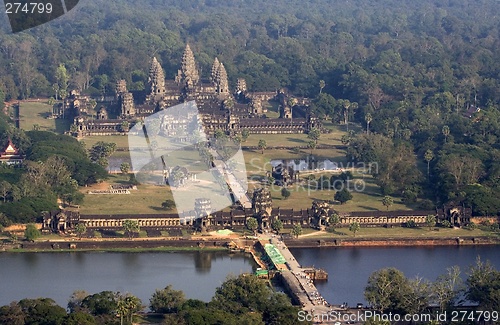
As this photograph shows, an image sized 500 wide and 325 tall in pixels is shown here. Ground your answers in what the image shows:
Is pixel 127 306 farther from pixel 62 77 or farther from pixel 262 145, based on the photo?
pixel 62 77

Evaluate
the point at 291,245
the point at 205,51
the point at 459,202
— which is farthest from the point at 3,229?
the point at 205,51

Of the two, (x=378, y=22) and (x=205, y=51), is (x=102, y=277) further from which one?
(x=378, y=22)

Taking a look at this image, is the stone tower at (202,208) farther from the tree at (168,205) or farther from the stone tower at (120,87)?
the stone tower at (120,87)

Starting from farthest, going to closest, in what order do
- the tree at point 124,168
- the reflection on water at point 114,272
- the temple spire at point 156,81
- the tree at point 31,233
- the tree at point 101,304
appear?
the temple spire at point 156,81 < the tree at point 124,168 < the tree at point 31,233 < the reflection on water at point 114,272 < the tree at point 101,304

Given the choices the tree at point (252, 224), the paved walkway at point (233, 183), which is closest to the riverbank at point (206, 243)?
the tree at point (252, 224)

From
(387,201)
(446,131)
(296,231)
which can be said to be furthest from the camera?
(446,131)

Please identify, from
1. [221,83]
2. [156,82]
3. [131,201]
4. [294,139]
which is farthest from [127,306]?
[221,83]
